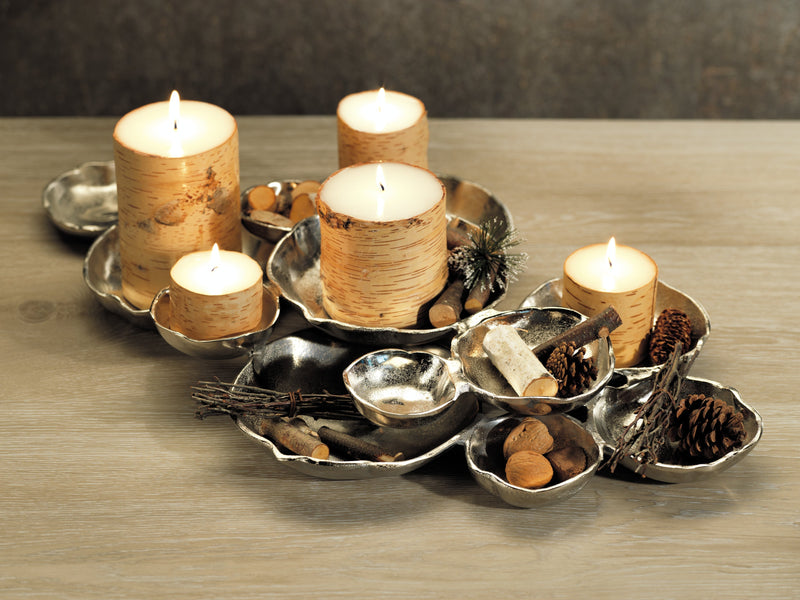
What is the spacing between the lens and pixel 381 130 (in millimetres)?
858

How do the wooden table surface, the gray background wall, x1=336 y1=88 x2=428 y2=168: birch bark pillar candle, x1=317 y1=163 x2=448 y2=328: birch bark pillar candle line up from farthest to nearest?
1. the gray background wall
2. x1=336 y1=88 x2=428 y2=168: birch bark pillar candle
3. x1=317 y1=163 x2=448 y2=328: birch bark pillar candle
4. the wooden table surface

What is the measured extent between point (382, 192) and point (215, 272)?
151mm

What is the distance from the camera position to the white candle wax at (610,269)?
2.38 ft

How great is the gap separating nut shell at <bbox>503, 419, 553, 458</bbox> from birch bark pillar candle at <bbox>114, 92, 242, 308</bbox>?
1.04ft

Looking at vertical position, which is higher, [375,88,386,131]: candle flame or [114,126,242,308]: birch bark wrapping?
[375,88,386,131]: candle flame

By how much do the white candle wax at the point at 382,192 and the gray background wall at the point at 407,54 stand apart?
994mm

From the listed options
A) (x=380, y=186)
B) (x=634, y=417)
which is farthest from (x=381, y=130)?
(x=634, y=417)

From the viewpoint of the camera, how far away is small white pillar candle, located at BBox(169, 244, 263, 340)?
0.71 m

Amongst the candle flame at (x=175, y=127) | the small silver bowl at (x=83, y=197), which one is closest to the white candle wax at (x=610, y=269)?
the candle flame at (x=175, y=127)

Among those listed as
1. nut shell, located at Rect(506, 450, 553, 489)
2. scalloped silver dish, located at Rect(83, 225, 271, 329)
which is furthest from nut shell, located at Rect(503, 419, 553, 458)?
scalloped silver dish, located at Rect(83, 225, 271, 329)

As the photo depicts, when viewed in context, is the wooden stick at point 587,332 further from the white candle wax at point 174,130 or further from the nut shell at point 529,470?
the white candle wax at point 174,130

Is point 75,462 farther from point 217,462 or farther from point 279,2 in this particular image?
point 279,2

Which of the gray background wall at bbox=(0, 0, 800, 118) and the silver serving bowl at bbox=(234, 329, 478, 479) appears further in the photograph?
the gray background wall at bbox=(0, 0, 800, 118)

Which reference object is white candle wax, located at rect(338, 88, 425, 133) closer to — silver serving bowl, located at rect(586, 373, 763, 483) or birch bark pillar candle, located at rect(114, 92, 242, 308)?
birch bark pillar candle, located at rect(114, 92, 242, 308)
